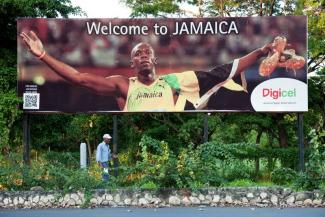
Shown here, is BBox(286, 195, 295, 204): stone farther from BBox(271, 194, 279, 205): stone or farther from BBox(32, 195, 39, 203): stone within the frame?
BBox(32, 195, 39, 203): stone

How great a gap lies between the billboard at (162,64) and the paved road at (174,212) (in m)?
5.42

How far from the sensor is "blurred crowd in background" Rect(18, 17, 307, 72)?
19188 mm

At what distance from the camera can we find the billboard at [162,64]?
747 inches

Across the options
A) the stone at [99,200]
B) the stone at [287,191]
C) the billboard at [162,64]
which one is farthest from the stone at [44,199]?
the stone at [287,191]

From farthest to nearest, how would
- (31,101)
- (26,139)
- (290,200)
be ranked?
(31,101) → (26,139) → (290,200)

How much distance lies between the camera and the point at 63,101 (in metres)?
19.1

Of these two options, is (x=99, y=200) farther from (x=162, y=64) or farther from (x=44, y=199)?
(x=162, y=64)

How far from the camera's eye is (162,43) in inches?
760

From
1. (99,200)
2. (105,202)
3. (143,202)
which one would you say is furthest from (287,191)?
(99,200)

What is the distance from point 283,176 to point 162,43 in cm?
564

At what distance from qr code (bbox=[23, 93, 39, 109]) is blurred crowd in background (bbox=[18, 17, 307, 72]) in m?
1.03

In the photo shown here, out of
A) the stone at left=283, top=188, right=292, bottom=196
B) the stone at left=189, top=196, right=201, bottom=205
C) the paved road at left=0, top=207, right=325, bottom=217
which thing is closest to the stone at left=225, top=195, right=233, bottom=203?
the paved road at left=0, top=207, right=325, bottom=217

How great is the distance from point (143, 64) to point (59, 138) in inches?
363

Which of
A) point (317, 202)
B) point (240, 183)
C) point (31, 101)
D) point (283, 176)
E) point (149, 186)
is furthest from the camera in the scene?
point (31, 101)
